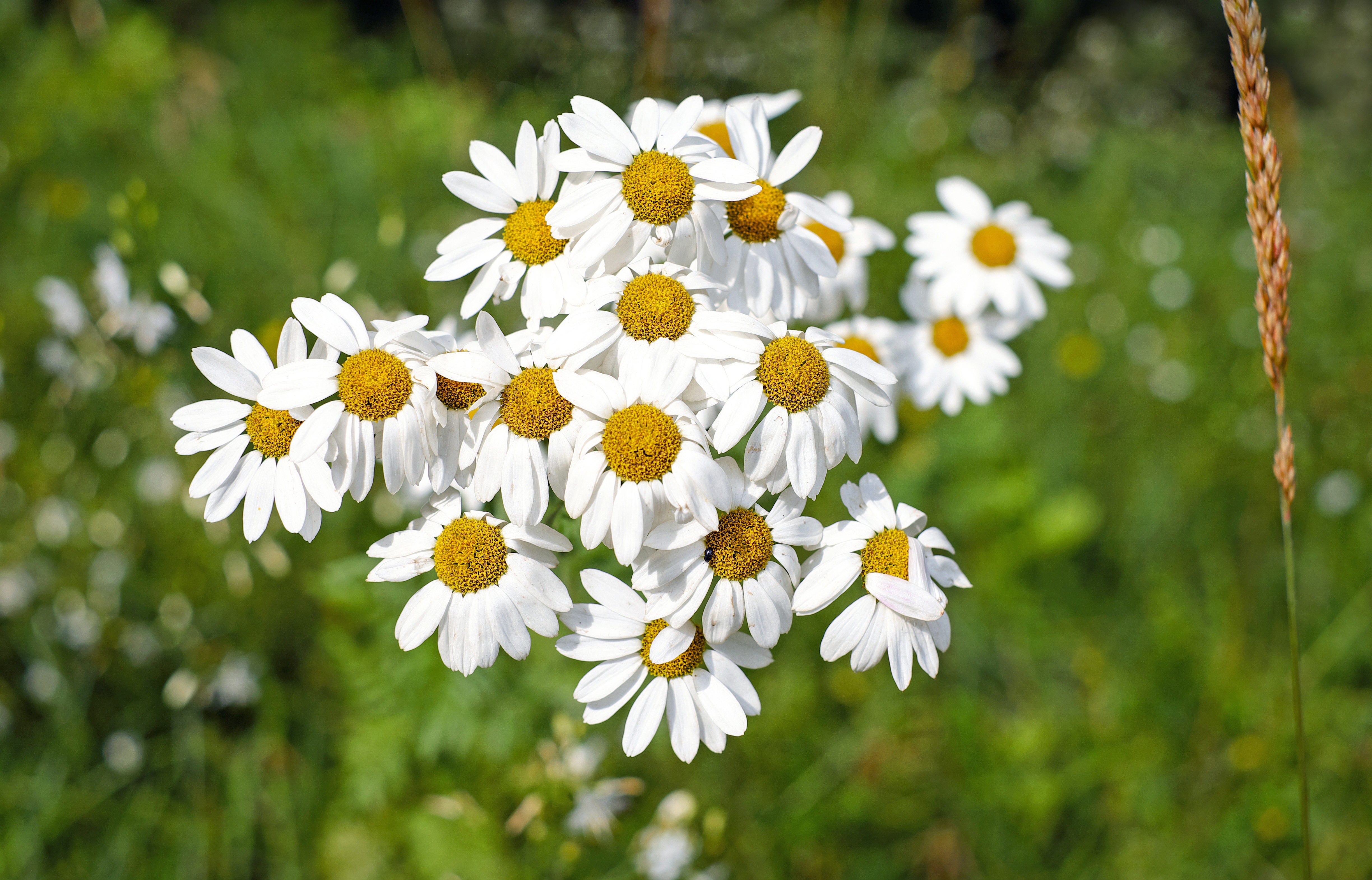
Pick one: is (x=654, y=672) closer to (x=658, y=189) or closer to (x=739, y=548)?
(x=739, y=548)

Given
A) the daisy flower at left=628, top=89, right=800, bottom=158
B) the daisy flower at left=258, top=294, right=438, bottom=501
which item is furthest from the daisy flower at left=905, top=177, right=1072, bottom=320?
the daisy flower at left=258, top=294, right=438, bottom=501

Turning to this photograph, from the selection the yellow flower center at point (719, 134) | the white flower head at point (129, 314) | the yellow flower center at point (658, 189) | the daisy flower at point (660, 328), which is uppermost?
the yellow flower center at point (658, 189)

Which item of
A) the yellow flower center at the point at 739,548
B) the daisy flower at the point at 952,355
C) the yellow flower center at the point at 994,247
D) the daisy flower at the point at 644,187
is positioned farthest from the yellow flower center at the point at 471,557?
the yellow flower center at the point at 994,247

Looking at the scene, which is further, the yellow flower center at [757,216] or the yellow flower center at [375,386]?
the yellow flower center at [757,216]

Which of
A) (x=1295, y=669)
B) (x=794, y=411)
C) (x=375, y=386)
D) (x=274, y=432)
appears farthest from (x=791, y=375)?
(x=1295, y=669)

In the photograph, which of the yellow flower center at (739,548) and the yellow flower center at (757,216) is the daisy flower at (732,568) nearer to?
the yellow flower center at (739,548)

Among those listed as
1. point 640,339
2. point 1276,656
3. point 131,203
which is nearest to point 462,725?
point 640,339
